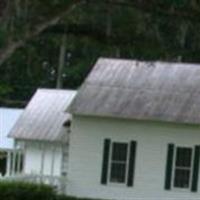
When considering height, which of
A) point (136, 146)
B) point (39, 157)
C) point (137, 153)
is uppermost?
point (136, 146)

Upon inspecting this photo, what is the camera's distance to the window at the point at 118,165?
2927 centimetres

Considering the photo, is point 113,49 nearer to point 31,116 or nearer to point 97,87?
point 97,87

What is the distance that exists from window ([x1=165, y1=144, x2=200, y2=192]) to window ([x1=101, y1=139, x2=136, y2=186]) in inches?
44.9

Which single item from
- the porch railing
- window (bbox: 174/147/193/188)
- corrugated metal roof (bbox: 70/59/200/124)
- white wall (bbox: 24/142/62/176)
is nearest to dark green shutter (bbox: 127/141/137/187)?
corrugated metal roof (bbox: 70/59/200/124)

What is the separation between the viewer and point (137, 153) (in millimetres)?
29406

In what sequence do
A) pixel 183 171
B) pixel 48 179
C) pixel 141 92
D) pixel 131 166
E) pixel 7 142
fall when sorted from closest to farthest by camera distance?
pixel 183 171 < pixel 131 166 < pixel 48 179 < pixel 141 92 < pixel 7 142

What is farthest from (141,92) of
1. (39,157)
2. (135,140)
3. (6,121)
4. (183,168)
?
(6,121)

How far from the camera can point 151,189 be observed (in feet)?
96.3

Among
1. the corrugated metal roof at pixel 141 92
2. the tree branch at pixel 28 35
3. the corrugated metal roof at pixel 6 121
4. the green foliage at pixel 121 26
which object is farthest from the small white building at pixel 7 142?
the tree branch at pixel 28 35

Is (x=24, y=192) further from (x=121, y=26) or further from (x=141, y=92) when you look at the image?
(x=141, y=92)

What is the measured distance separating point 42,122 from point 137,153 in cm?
887

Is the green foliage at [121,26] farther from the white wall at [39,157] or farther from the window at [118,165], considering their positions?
the white wall at [39,157]

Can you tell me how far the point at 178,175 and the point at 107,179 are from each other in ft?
7.37

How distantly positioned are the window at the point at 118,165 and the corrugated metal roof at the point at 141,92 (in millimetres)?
1161
